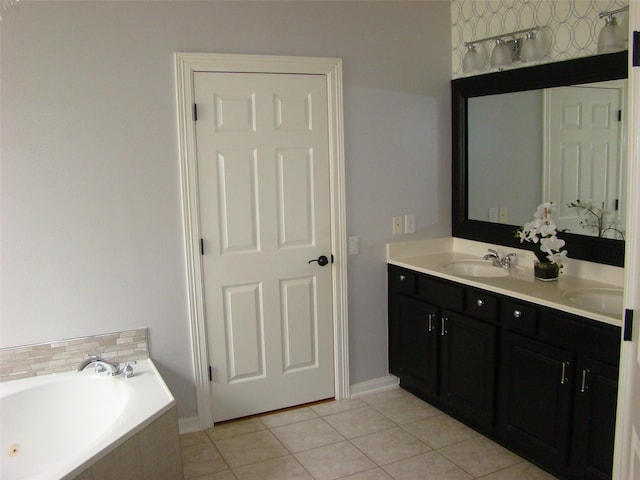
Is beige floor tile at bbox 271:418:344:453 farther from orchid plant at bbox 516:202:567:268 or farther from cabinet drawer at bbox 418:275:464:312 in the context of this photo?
orchid plant at bbox 516:202:567:268

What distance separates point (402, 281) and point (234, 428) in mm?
1323

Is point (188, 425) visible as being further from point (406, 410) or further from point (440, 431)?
point (440, 431)

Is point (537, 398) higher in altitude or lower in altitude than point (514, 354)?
lower

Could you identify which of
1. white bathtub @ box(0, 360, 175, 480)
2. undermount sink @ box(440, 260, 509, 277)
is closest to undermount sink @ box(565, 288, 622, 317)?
undermount sink @ box(440, 260, 509, 277)

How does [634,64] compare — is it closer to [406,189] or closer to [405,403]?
[406,189]

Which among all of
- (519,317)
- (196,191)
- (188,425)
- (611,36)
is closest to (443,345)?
(519,317)

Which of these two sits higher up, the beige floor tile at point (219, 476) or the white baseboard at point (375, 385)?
the white baseboard at point (375, 385)

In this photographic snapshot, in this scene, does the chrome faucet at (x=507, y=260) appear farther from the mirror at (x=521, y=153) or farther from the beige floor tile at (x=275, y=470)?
the beige floor tile at (x=275, y=470)

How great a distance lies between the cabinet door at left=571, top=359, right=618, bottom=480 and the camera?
7.88 ft

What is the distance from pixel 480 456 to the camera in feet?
9.80

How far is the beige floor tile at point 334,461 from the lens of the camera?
2.87m

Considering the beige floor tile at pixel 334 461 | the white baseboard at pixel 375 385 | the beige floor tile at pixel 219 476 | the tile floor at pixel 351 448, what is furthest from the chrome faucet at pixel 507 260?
the beige floor tile at pixel 219 476

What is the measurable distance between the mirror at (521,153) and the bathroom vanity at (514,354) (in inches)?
9.1

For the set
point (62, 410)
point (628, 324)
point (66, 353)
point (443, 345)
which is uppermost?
point (628, 324)
